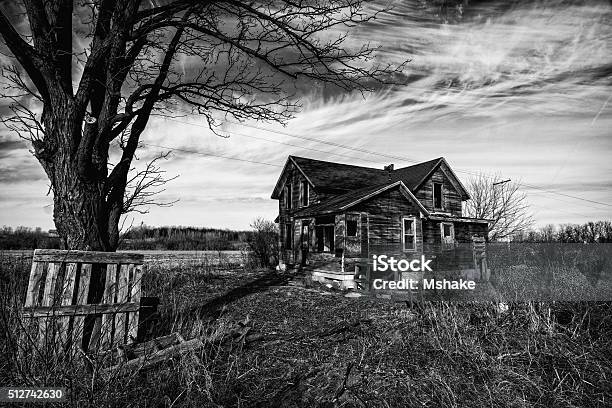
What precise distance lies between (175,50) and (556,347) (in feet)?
25.8

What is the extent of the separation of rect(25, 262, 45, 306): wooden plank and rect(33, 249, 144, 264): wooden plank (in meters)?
0.09

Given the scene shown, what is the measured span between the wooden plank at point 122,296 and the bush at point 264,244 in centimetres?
1923

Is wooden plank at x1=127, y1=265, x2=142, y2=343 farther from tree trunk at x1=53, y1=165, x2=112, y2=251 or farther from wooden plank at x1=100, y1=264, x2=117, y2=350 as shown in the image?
tree trunk at x1=53, y1=165, x2=112, y2=251

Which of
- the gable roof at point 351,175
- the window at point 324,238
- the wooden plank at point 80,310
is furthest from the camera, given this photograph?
the gable roof at point 351,175

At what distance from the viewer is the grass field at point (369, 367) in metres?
3.49

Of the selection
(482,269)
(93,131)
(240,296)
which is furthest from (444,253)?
(93,131)

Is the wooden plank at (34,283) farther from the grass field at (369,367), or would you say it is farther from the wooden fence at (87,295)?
the grass field at (369,367)

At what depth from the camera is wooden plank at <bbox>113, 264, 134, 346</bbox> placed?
4836 mm

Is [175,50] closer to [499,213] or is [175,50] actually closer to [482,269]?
[482,269]

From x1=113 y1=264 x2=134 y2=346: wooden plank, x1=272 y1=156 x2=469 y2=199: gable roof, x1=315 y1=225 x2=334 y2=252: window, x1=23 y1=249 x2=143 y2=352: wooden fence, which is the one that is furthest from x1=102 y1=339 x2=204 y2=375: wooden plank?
x1=272 y1=156 x2=469 y2=199: gable roof

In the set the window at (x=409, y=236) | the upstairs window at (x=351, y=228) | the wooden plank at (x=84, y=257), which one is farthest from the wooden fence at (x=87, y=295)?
the window at (x=409, y=236)

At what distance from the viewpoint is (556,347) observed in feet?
15.9

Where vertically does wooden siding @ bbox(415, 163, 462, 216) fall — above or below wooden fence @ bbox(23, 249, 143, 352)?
above

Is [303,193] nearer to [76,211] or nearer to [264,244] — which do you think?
[264,244]
